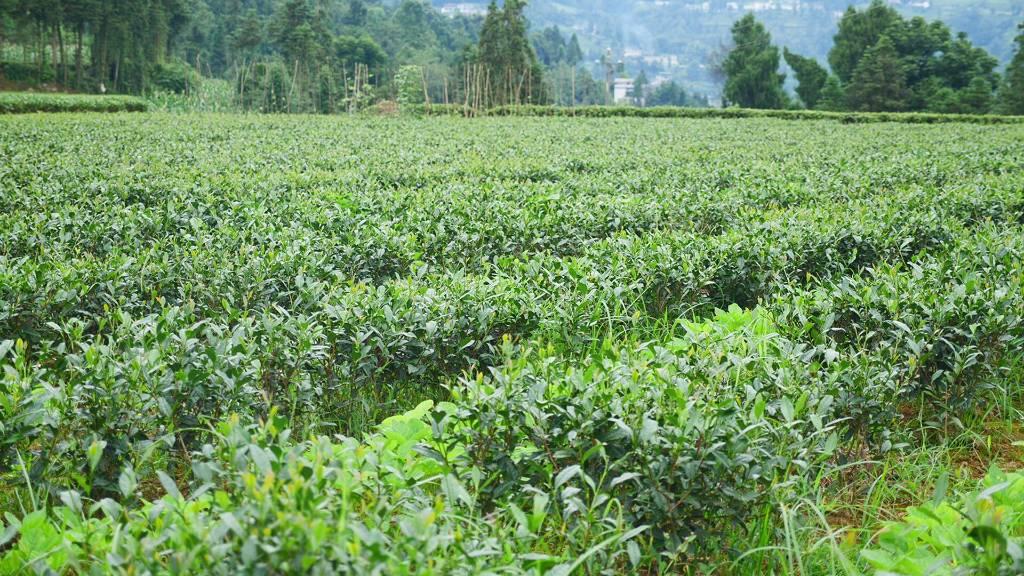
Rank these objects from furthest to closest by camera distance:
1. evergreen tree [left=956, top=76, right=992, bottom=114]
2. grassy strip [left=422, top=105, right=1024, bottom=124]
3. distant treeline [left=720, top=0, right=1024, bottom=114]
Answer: distant treeline [left=720, top=0, right=1024, bottom=114], evergreen tree [left=956, top=76, right=992, bottom=114], grassy strip [left=422, top=105, right=1024, bottom=124]

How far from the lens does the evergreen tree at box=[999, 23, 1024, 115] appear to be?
1802 inches

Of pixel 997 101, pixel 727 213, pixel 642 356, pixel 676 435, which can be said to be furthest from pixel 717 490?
pixel 997 101

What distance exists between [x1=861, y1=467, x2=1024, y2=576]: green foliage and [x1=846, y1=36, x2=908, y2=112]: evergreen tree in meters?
54.2

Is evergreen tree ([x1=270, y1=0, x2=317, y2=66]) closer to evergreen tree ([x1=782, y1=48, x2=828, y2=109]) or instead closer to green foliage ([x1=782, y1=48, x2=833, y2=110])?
evergreen tree ([x1=782, y1=48, x2=828, y2=109])

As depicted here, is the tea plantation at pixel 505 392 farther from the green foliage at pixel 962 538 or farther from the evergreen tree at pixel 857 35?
the evergreen tree at pixel 857 35

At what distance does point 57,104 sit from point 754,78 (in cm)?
4861

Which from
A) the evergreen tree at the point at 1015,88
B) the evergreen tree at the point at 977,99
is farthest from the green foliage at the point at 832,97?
the evergreen tree at the point at 1015,88

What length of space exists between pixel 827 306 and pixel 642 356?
1.35 meters

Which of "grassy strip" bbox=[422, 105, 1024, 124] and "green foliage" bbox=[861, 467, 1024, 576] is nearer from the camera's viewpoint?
"green foliage" bbox=[861, 467, 1024, 576]

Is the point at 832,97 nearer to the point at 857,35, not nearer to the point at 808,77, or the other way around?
the point at 808,77

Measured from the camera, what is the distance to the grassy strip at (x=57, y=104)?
32000 mm

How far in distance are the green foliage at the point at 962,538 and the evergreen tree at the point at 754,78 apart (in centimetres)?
6225

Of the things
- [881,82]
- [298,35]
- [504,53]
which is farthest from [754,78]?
[298,35]

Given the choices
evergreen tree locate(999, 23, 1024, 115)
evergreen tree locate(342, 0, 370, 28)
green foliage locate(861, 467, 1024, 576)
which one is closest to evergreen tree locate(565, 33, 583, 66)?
evergreen tree locate(342, 0, 370, 28)
